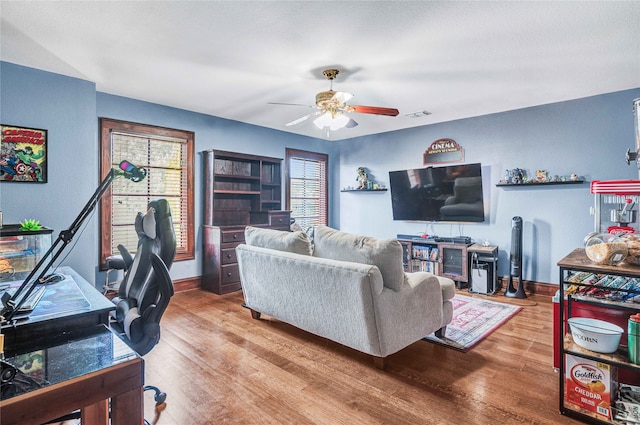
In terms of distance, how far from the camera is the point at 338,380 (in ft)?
7.50

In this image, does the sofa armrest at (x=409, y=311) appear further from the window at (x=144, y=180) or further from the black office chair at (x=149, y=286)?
the window at (x=144, y=180)

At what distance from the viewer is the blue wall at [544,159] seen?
3.99 metres

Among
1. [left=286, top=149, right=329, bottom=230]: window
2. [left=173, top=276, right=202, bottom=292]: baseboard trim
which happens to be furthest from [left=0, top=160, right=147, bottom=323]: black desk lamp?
[left=286, top=149, right=329, bottom=230]: window

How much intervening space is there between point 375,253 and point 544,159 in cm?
349

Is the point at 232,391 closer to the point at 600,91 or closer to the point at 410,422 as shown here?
the point at 410,422

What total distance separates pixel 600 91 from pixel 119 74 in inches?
212

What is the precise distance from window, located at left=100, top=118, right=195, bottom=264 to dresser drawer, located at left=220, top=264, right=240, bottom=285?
58 centimetres

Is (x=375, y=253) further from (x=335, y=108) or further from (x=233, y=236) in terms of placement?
(x=233, y=236)

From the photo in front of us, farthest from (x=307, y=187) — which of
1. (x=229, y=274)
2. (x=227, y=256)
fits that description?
(x=229, y=274)

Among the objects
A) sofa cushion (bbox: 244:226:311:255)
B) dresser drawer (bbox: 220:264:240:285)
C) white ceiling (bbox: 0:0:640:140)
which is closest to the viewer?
white ceiling (bbox: 0:0:640:140)

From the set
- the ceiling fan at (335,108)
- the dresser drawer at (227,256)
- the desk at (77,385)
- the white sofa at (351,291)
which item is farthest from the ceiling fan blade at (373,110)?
the desk at (77,385)

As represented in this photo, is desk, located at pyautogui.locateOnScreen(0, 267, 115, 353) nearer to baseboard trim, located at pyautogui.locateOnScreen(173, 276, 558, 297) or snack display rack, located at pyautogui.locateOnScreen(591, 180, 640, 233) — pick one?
baseboard trim, located at pyautogui.locateOnScreen(173, 276, 558, 297)

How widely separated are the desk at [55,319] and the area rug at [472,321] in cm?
257

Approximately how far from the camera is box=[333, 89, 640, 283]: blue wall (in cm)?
399
